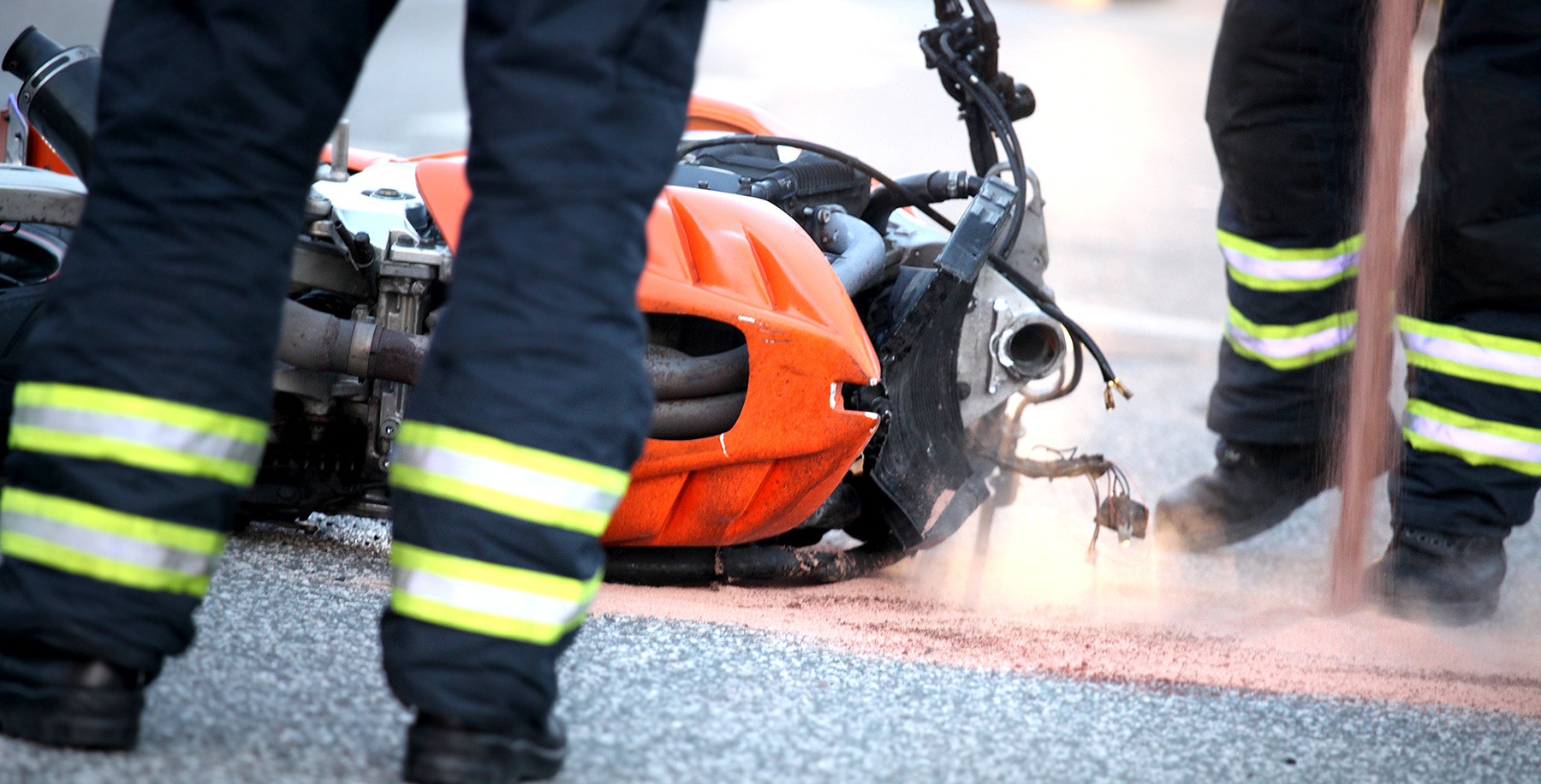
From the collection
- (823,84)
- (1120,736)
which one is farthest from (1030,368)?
(823,84)

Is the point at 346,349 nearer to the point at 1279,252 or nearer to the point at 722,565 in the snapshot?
the point at 722,565

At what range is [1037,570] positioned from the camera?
9.11ft

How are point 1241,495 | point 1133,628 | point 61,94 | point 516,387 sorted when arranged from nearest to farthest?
point 516,387, point 61,94, point 1133,628, point 1241,495

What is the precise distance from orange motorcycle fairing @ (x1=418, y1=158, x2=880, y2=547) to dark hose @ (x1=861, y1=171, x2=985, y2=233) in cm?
51

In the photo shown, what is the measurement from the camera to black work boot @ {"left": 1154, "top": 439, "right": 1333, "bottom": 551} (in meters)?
3.02

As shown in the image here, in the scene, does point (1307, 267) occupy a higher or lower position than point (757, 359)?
lower

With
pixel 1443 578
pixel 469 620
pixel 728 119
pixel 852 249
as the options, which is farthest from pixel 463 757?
pixel 1443 578

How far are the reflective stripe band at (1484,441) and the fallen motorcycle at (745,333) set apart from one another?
618 millimetres

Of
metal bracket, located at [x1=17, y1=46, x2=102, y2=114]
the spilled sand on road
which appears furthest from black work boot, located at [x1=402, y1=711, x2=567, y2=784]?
metal bracket, located at [x1=17, y1=46, x2=102, y2=114]

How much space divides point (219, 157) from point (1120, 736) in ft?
4.40

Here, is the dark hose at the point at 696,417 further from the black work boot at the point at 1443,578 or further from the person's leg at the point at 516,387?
the black work boot at the point at 1443,578

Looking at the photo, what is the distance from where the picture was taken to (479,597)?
1269 millimetres

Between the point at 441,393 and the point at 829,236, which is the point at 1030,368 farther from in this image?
the point at 441,393

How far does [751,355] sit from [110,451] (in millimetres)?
1012
